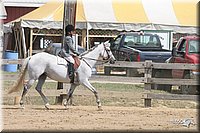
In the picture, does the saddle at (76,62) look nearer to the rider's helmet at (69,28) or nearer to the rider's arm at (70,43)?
the rider's arm at (70,43)

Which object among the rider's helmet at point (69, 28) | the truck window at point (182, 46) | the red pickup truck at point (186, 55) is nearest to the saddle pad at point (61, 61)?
the rider's helmet at point (69, 28)

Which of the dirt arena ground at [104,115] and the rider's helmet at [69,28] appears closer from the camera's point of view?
the dirt arena ground at [104,115]

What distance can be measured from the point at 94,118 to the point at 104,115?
826mm

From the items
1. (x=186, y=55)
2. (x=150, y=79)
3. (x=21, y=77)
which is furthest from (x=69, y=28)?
(x=186, y=55)

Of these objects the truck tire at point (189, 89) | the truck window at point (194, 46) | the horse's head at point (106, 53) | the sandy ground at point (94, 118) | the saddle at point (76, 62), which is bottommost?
the sandy ground at point (94, 118)

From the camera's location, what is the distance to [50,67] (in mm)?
15070

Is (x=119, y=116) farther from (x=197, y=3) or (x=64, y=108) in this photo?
(x=197, y=3)

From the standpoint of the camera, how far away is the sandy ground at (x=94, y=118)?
37.9 feet

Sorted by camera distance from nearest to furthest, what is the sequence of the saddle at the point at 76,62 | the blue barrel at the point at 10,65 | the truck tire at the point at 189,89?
the saddle at the point at 76,62 < the truck tire at the point at 189,89 < the blue barrel at the point at 10,65

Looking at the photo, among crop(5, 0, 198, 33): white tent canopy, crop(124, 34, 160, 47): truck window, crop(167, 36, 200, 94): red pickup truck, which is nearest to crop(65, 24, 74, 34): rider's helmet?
crop(167, 36, 200, 94): red pickup truck

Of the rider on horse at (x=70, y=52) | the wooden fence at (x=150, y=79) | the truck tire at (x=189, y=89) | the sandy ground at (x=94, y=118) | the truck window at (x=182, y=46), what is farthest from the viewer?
the truck window at (x=182, y=46)

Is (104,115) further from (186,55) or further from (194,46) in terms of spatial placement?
(194,46)

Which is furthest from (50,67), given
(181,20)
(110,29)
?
(181,20)

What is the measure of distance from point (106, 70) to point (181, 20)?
7027 mm
